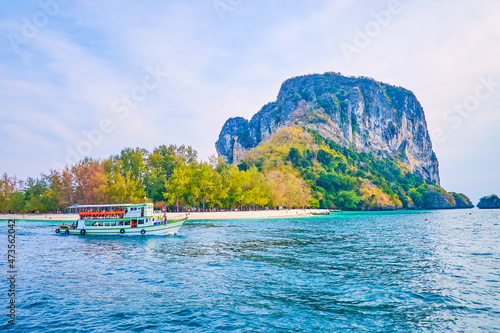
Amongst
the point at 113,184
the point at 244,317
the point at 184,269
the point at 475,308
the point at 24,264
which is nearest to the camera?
the point at 244,317

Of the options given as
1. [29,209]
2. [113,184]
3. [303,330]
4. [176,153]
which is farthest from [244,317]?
[29,209]

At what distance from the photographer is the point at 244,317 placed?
1817cm

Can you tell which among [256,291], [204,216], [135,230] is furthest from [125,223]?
[256,291]

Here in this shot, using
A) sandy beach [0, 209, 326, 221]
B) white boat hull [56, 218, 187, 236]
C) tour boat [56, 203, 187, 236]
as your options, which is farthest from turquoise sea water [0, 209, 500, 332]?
sandy beach [0, 209, 326, 221]

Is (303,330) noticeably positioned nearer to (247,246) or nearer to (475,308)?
(475,308)

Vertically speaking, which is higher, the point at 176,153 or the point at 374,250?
the point at 176,153

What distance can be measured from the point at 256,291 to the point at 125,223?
49.8m

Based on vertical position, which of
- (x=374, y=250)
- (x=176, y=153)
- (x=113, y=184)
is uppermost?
(x=176, y=153)

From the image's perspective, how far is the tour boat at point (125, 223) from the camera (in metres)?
63.6


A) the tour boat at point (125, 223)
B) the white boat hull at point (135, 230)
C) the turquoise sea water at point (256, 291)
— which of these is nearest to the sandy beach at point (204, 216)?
the tour boat at point (125, 223)

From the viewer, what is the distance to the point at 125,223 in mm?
65062

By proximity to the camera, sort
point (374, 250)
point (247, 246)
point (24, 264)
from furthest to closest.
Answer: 1. point (247, 246)
2. point (374, 250)
3. point (24, 264)

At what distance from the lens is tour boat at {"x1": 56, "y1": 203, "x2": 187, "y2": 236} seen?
6359cm

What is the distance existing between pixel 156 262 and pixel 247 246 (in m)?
14.7
